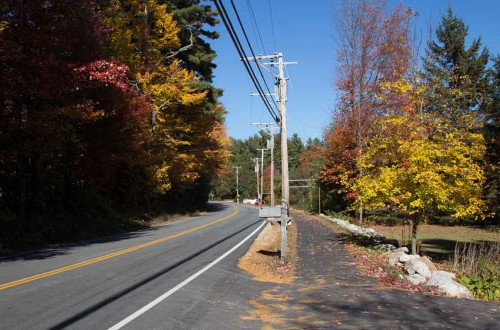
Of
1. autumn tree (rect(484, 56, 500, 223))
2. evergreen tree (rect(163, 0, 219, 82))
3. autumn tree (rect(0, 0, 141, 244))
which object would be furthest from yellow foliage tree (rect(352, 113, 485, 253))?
evergreen tree (rect(163, 0, 219, 82))

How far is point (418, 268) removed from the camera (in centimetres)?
995

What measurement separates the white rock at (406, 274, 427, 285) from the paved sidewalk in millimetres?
758

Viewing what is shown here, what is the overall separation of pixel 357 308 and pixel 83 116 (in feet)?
44.3

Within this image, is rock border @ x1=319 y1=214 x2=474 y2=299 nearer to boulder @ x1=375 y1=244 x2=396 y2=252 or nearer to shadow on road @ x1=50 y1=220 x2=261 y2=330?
boulder @ x1=375 y1=244 x2=396 y2=252

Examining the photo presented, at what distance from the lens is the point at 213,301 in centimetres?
802

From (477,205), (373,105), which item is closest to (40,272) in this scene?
(477,205)

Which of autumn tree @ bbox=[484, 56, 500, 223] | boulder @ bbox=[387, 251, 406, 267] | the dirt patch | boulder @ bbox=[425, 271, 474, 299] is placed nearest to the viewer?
boulder @ bbox=[425, 271, 474, 299]

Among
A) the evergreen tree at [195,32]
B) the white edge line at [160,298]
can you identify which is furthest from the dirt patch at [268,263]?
the evergreen tree at [195,32]

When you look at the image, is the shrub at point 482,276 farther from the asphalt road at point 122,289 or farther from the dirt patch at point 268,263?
the asphalt road at point 122,289

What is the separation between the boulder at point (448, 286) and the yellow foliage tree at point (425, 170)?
338cm

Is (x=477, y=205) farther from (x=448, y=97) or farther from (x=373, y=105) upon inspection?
(x=373, y=105)

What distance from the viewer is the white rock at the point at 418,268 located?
9.80 metres

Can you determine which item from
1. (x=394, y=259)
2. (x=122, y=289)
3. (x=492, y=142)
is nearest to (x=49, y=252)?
(x=122, y=289)

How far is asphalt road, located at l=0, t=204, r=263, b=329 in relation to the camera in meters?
6.67
